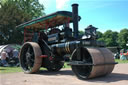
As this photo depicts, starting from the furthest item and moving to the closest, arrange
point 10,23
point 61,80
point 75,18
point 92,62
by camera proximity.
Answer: point 10,23 → point 75,18 → point 61,80 → point 92,62

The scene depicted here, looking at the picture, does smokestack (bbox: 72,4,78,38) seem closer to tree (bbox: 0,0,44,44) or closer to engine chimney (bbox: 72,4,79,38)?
engine chimney (bbox: 72,4,79,38)

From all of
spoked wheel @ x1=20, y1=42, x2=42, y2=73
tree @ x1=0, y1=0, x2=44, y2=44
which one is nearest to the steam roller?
spoked wheel @ x1=20, y1=42, x2=42, y2=73

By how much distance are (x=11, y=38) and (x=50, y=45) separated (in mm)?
18246

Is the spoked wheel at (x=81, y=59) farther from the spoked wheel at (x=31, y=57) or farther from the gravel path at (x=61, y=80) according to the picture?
the spoked wheel at (x=31, y=57)

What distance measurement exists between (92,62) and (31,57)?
→ 12.2ft

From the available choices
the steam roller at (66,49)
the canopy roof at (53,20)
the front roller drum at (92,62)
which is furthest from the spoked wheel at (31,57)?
the front roller drum at (92,62)

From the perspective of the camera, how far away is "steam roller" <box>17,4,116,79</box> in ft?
18.8

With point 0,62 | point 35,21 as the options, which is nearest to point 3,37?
point 0,62

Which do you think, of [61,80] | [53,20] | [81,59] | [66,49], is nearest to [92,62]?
[81,59]

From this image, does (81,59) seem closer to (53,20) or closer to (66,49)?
(66,49)

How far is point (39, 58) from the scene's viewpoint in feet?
25.2

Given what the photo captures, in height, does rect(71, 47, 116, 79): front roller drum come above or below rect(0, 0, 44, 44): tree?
below

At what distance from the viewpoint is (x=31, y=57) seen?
818 centimetres

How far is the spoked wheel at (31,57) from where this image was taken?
7.58 metres
